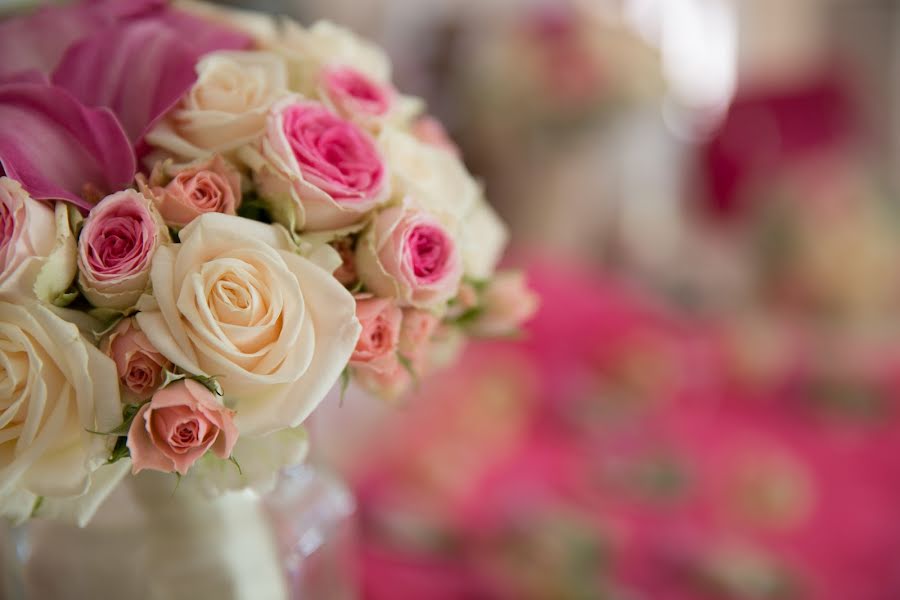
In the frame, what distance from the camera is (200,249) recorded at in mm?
312

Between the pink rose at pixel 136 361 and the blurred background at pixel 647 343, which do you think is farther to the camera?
the blurred background at pixel 647 343

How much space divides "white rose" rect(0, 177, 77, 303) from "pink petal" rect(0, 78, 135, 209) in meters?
0.02

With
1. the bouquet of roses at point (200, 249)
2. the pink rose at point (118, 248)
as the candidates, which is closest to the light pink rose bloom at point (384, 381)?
the bouquet of roses at point (200, 249)

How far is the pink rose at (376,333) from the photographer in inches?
13.6

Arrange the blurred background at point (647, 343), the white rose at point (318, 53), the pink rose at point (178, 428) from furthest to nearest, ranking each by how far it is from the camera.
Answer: the blurred background at point (647, 343), the white rose at point (318, 53), the pink rose at point (178, 428)

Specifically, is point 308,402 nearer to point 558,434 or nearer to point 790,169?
point 558,434

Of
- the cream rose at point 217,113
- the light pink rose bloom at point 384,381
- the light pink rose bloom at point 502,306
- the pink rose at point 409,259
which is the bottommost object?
the light pink rose bloom at point 384,381

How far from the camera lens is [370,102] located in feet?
1.28

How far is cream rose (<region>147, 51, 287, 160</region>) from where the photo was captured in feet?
1.16

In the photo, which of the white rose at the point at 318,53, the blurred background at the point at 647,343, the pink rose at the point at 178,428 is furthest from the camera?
the blurred background at the point at 647,343

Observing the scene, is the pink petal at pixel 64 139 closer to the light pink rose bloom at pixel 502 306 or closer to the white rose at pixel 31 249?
the white rose at pixel 31 249

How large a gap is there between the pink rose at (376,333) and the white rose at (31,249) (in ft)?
0.36

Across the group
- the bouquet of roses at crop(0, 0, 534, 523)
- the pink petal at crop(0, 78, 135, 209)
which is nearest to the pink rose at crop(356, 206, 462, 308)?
the bouquet of roses at crop(0, 0, 534, 523)

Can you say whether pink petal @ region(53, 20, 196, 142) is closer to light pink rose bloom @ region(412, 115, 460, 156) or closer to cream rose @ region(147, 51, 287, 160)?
cream rose @ region(147, 51, 287, 160)
